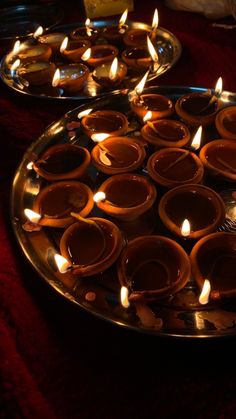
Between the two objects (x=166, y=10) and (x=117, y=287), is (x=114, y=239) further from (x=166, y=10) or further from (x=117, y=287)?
(x=166, y=10)

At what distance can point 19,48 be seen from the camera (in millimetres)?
2941

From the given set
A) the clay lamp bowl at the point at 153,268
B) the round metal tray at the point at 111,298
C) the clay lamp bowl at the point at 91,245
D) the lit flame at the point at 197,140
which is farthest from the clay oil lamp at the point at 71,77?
the clay lamp bowl at the point at 153,268

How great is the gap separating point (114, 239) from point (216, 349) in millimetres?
573

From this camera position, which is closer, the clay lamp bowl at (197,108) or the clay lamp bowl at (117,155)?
the clay lamp bowl at (117,155)

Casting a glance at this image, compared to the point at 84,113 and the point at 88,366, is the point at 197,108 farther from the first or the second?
the point at 88,366

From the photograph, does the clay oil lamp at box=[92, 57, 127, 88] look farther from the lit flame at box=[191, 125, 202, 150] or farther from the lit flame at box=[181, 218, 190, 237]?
the lit flame at box=[181, 218, 190, 237]

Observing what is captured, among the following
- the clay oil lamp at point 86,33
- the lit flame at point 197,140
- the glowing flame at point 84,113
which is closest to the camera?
the lit flame at point 197,140

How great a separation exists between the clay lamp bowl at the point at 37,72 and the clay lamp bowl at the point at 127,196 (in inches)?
44.4

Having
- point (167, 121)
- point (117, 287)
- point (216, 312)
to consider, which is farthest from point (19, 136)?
point (216, 312)

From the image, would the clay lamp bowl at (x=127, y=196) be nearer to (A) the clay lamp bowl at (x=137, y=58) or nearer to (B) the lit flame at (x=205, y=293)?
(B) the lit flame at (x=205, y=293)

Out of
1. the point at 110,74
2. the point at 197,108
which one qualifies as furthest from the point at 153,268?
the point at 110,74

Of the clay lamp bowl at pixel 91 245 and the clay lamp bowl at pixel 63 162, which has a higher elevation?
the clay lamp bowl at pixel 63 162

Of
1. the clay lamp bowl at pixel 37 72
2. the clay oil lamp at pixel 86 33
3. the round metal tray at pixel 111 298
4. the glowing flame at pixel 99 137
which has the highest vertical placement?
the clay oil lamp at pixel 86 33

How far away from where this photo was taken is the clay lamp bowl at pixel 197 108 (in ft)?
6.75
